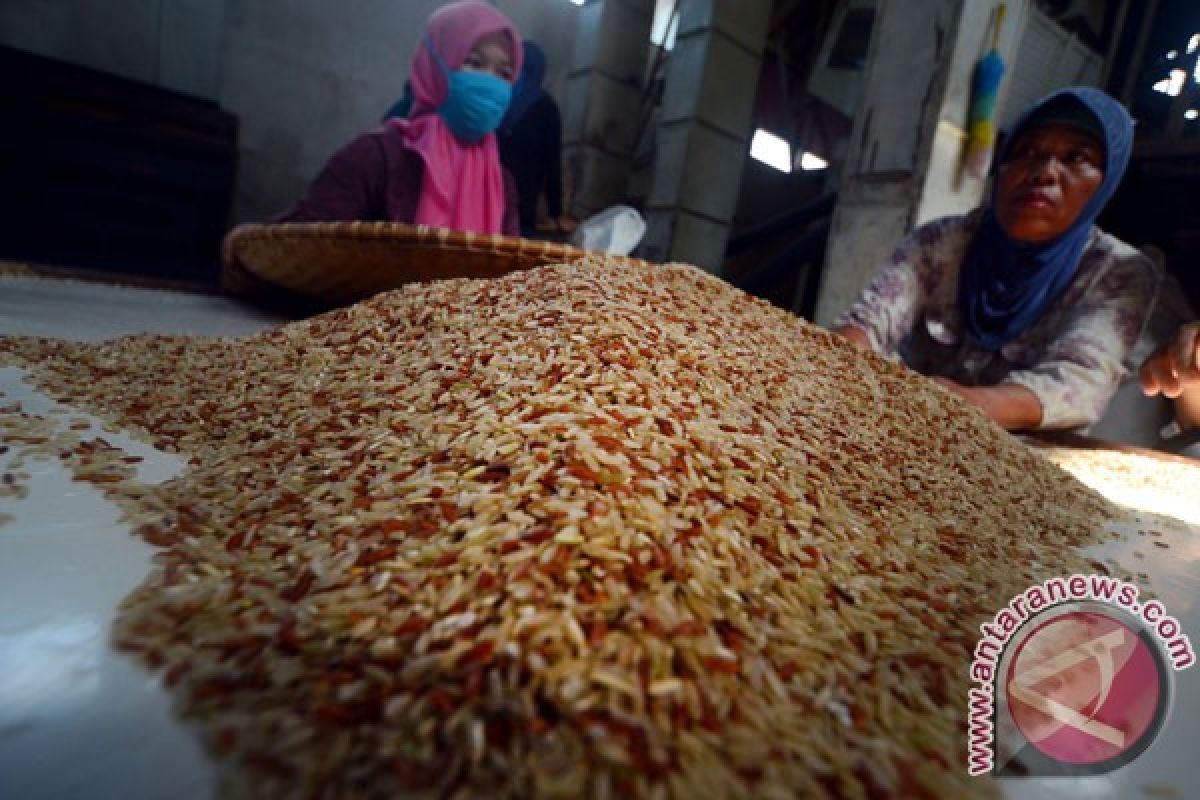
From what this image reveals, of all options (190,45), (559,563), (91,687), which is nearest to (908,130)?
(559,563)

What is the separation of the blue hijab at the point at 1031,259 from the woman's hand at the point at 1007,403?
1.70ft

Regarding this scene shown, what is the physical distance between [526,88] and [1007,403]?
3.25 metres

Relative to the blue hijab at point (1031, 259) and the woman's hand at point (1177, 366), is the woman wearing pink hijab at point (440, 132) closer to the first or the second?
the blue hijab at point (1031, 259)

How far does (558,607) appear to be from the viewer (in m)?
0.50

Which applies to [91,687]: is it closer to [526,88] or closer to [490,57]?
[490,57]

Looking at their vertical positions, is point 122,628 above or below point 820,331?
below

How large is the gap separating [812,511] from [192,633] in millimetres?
618

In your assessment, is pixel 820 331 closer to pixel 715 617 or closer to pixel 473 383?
pixel 473 383

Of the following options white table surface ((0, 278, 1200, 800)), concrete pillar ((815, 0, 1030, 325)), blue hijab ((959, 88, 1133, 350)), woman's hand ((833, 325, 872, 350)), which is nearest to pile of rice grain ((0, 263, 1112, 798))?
white table surface ((0, 278, 1200, 800))

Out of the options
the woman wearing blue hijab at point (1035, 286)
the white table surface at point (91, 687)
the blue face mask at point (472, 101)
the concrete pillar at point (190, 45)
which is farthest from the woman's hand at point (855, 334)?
the concrete pillar at point (190, 45)

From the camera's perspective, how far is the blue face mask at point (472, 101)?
8.54 ft

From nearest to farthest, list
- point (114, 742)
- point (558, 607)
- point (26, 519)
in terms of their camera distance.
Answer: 1. point (114, 742)
2. point (558, 607)
3. point (26, 519)

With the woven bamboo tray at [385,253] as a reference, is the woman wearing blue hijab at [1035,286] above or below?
above

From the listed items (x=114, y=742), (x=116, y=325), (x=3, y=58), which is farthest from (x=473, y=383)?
(x=3, y=58)
